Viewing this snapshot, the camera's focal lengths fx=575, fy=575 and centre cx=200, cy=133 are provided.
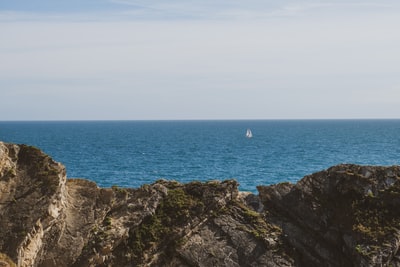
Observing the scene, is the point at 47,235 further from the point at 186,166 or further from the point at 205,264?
the point at 186,166

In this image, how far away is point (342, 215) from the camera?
22.5 m

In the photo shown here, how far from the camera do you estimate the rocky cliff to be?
2081cm

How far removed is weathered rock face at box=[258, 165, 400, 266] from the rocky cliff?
0.04 metres

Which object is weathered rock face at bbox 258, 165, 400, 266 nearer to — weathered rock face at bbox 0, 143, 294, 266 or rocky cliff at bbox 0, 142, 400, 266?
rocky cliff at bbox 0, 142, 400, 266

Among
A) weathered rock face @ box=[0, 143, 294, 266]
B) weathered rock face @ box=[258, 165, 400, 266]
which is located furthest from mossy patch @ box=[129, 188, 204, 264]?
weathered rock face @ box=[258, 165, 400, 266]

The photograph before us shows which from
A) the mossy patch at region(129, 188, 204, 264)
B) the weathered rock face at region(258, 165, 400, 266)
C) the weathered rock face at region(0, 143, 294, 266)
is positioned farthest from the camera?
the mossy patch at region(129, 188, 204, 264)

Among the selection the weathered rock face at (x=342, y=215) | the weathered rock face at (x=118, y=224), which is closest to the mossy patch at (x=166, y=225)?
the weathered rock face at (x=118, y=224)

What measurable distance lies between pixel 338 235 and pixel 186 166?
198ft

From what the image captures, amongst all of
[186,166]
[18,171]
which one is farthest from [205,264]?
[186,166]

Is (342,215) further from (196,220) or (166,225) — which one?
(166,225)

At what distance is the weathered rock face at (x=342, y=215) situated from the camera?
21.2 metres

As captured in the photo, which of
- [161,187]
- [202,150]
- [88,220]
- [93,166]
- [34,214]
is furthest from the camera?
[202,150]

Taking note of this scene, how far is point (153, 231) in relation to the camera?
2222 centimetres

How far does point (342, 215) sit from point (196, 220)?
5.73 meters
